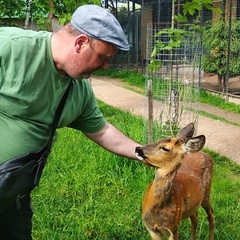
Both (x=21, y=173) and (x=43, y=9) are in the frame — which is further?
(x=43, y=9)

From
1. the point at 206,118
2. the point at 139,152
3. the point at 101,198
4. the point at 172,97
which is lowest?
the point at 206,118

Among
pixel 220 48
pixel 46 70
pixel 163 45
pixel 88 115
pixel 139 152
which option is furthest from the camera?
pixel 220 48

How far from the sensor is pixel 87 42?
2.45 metres

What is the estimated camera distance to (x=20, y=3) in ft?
30.1

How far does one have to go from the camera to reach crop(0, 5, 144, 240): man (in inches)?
96.9

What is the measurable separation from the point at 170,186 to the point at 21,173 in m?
1.22

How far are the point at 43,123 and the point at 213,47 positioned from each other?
1057cm

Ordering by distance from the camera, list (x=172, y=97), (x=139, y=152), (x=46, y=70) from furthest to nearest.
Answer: (x=172, y=97) < (x=139, y=152) < (x=46, y=70)

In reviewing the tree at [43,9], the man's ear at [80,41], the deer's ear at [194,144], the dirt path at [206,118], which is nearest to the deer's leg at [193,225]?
the deer's ear at [194,144]

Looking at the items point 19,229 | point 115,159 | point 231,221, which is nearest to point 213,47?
point 115,159

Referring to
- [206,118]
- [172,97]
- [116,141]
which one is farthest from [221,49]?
[116,141]

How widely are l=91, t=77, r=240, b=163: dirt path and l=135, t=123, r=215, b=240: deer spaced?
3.16 meters

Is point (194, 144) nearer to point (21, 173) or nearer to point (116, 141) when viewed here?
point (116, 141)

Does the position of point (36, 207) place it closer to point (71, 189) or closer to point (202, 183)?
point (71, 189)
